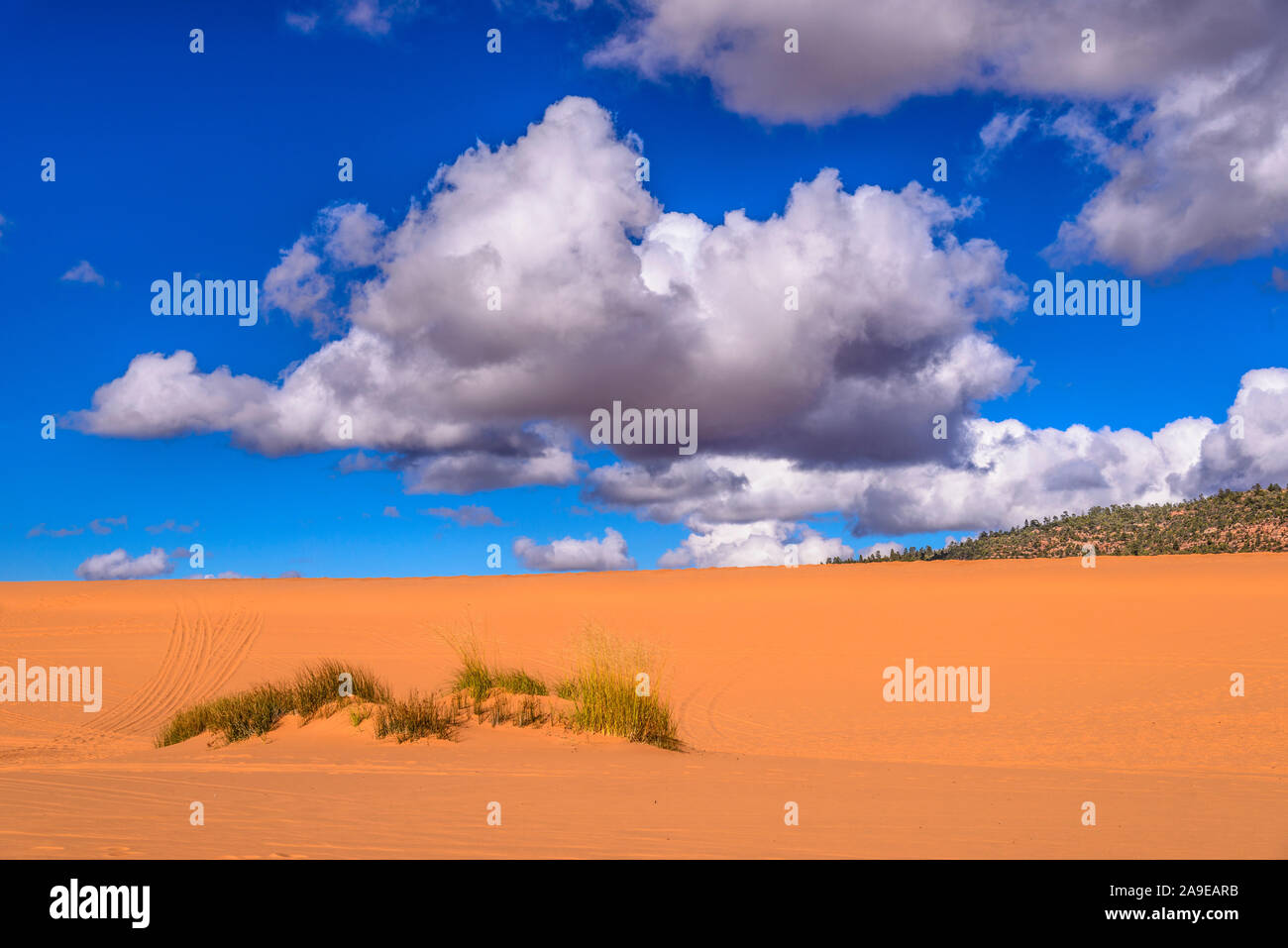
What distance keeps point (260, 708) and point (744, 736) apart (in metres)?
6.68

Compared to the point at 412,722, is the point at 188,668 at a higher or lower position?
lower

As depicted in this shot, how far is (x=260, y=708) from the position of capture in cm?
1116

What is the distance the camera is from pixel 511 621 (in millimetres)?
27156

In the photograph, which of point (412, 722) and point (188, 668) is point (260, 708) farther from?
point (188, 668)

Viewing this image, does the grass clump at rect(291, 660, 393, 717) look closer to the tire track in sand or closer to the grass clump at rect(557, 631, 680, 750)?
the grass clump at rect(557, 631, 680, 750)

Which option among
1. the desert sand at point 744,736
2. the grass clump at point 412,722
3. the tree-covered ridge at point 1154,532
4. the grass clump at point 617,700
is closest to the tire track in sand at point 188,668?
A: the desert sand at point 744,736

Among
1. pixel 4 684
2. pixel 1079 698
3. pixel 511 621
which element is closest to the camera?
pixel 1079 698

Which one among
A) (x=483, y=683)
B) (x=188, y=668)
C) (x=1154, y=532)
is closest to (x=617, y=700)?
(x=483, y=683)

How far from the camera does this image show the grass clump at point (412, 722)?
10.1 meters

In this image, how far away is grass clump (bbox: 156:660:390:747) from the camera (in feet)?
35.9

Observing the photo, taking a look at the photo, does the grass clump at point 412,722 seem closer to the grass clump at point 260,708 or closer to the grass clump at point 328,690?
the grass clump at point 328,690

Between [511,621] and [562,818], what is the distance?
68.5 ft
